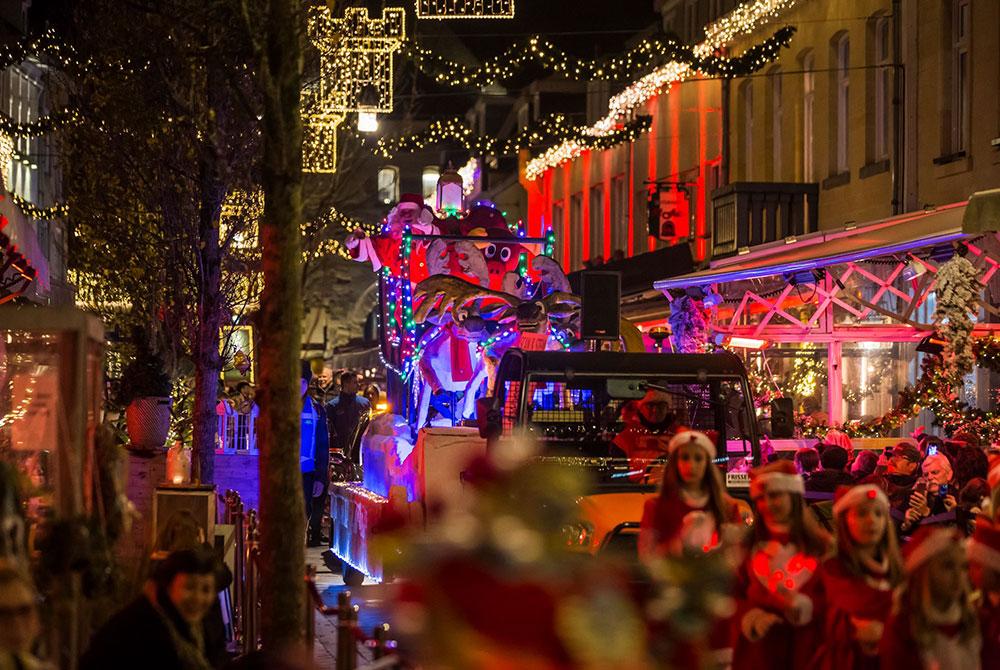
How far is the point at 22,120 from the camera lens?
33250mm

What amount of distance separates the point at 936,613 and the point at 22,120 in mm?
29597

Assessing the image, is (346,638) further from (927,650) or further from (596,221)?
(596,221)

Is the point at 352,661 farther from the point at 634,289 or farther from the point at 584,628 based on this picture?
the point at 634,289

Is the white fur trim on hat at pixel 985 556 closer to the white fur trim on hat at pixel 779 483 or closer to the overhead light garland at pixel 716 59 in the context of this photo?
the white fur trim on hat at pixel 779 483

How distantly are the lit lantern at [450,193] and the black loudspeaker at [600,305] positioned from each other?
655cm

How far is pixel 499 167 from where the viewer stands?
5553cm

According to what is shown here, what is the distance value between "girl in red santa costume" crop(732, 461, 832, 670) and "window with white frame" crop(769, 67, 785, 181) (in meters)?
21.9

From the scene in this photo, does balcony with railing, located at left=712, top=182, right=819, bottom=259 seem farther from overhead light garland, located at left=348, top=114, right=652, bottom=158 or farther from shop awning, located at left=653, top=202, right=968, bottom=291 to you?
shop awning, located at left=653, top=202, right=968, bottom=291

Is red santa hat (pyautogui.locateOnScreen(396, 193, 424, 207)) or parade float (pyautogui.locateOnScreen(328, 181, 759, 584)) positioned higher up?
red santa hat (pyautogui.locateOnScreen(396, 193, 424, 207))

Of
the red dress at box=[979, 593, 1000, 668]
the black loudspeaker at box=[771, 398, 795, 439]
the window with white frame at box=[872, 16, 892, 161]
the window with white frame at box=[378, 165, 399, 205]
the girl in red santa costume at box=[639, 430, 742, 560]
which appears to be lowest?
the red dress at box=[979, 593, 1000, 668]

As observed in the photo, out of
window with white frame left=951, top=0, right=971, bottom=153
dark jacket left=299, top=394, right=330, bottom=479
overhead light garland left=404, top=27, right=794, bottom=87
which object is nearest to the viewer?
dark jacket left=299, top=394, right=330, bottom=479

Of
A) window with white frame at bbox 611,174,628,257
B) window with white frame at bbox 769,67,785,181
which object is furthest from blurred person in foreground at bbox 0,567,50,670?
window with white frame at bbox 611,174,628,257

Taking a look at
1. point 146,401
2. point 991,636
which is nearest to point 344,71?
point 146,401

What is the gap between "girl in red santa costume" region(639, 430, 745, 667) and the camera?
8203mm
